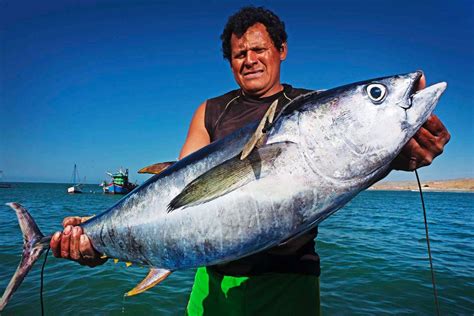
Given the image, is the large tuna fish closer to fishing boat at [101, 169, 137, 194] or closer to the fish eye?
the fish eye

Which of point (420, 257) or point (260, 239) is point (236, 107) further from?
point (420, 257)

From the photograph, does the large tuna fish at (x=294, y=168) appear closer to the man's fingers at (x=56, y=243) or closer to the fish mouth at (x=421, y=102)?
the fish mouth at (x=421, y=102)

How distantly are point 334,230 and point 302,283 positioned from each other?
1458 cm

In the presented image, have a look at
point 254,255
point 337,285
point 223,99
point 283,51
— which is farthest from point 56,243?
point 337,285

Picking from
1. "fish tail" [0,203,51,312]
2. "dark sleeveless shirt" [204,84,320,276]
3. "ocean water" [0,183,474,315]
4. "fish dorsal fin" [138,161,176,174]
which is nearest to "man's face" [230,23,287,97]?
"dark sleeveless shirt" [204,84,320,276]

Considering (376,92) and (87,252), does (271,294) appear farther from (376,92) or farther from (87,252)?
(376,92)

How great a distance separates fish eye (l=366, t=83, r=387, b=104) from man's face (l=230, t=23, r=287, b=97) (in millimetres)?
1292

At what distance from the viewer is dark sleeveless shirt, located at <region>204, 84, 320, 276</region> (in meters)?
2.37

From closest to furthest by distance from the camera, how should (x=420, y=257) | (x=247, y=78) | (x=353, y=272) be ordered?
1. (x=247, y=78)
2. (x=353, y=272)
3. (x=420, y=257)

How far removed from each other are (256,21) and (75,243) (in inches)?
97.7

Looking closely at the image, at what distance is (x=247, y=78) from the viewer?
2.70 metres

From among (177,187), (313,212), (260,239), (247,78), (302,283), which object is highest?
(247,78)

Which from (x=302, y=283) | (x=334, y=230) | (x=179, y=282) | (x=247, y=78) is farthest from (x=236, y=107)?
(x=334, y=230)

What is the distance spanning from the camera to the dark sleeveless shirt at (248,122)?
2371mm
